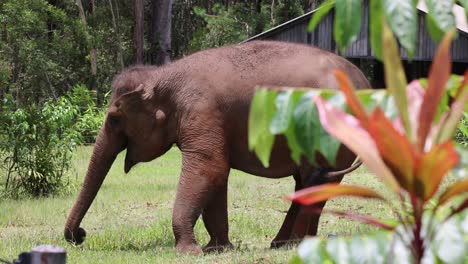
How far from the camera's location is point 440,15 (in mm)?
2834

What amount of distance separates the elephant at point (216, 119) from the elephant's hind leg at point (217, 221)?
1 cm

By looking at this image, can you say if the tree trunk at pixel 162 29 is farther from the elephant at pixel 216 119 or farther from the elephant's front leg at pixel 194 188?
the elephant's front leg at pixel 194 188

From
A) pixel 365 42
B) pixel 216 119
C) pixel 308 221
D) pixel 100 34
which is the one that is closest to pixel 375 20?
pixel 308 221

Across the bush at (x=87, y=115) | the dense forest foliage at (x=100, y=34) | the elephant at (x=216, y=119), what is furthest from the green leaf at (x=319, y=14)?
the dense forest foliage at (x=100, y=34)

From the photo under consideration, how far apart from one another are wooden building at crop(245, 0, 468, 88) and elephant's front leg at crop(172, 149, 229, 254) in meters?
16.4

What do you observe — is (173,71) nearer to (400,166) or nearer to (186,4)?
(400,166)

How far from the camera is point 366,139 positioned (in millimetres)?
2236

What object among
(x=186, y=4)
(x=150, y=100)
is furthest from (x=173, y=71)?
(x=186, y=4)

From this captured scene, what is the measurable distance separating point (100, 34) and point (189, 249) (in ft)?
101

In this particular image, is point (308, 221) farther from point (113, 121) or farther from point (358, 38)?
point (358, 38)

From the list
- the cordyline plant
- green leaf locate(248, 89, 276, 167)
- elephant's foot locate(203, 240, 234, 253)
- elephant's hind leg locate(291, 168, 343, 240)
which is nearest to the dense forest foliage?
elephant's foot locate(203, 240, 234, 253)

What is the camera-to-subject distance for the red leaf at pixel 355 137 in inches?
87.2

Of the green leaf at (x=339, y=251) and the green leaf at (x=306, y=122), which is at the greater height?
the green leaf at (x=306, y=122)

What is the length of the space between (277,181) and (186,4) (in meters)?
26.9
